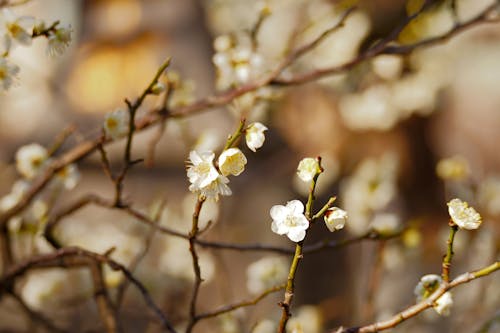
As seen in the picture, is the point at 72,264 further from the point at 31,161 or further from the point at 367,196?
the point at 367,196

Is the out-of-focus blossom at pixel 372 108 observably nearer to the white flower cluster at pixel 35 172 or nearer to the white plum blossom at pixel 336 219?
the white flower cluster at pixel 35 172

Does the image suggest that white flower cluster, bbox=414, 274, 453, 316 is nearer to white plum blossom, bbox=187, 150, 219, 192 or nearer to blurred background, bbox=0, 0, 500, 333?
white plum blossom, bbox=187, 150, 219, 192

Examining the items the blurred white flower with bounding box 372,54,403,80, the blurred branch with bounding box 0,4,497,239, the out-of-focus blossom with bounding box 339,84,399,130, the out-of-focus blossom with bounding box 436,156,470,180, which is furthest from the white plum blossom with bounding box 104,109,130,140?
the out-of-focus blossom with bounding box 339,84,399,130

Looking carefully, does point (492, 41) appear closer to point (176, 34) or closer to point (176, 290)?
point (176, 34)

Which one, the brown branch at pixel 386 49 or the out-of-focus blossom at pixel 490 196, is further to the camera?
the out-of-focus blossom at pixel 490 196

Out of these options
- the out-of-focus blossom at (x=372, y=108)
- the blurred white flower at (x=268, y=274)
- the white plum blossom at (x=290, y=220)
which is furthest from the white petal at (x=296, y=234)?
the out-of-focus blossom at (x=372, y=108)

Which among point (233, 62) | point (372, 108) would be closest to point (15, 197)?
point (233, 62)
